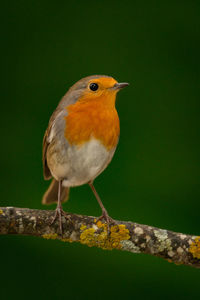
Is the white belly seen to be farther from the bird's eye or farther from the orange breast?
the bird's eye

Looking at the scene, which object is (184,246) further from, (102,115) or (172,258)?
(102,115)

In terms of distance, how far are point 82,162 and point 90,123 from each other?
0.25m

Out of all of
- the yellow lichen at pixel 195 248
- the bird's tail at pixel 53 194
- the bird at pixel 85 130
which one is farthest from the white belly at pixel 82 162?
the yellow lichen at pixel 195 248

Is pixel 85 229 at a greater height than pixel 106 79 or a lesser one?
lesser

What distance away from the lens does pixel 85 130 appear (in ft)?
8.66

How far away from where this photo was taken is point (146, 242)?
2.71 metres

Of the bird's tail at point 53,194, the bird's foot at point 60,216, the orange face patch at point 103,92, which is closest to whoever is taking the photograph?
the orange face patch at point 103,92

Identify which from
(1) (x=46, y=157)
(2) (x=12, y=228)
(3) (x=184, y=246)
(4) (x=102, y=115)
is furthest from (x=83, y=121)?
(3) (x=184, y=246)

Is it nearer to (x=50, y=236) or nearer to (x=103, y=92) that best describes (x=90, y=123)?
(x=103, y=92)

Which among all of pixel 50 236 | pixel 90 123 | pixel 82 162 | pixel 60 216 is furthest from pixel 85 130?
pixel 50 236

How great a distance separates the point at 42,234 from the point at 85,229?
238mm

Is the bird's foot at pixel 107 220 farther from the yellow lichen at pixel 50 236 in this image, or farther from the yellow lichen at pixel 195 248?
the yellow lichen at pixel 195 248

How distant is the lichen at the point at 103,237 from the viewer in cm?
269

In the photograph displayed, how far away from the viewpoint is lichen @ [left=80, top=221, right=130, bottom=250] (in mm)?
2686
